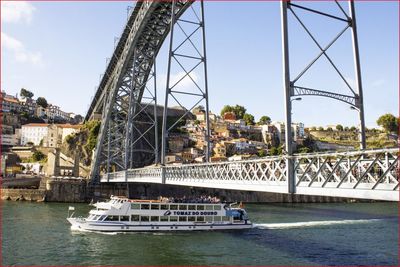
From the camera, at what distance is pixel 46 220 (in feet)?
111

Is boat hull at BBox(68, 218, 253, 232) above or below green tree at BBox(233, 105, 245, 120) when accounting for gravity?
below

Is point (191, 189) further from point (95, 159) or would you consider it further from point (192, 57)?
point (192, 57)

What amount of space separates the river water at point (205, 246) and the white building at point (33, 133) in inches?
2846

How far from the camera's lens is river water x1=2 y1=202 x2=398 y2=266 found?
802 inches

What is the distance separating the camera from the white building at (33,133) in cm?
10175

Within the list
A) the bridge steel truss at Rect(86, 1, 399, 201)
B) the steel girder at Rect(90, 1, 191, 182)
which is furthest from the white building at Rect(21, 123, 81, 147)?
the steel girder at Rect(90, 1, 191, 182)

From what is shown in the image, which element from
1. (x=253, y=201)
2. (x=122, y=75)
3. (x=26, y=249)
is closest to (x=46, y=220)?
(x=26, y=249)

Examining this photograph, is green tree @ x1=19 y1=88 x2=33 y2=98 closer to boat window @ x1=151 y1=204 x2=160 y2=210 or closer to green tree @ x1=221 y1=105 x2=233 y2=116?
green tree @ x1=221 y1=105 x2=233 y2=116

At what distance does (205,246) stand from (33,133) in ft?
293

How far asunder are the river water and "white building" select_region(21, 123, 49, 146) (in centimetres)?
7229

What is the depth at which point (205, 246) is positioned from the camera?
79.7 ft

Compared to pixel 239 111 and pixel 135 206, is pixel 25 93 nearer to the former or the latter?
pixel 239 111

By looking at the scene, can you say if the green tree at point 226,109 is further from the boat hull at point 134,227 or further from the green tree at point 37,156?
the boat hull at point 134,227

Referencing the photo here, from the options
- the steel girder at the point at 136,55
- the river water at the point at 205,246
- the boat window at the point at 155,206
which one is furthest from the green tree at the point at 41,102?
the boat window at the point at 155,206
